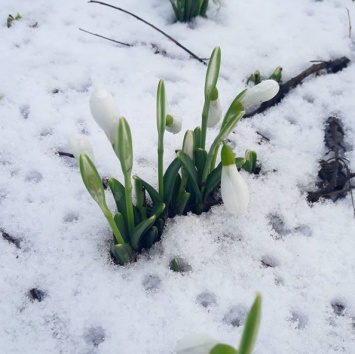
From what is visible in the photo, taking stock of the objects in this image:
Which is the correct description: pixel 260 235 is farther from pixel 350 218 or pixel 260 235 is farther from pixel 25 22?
pixel 25 22

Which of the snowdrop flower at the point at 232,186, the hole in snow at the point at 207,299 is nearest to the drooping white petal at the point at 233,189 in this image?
the snowdrop flower at the point at 232,186

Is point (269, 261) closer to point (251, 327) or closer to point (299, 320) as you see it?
point (299, 320)

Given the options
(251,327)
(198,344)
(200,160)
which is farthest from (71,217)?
(251,327)

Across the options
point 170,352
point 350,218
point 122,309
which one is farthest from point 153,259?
point 350,218

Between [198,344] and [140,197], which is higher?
[198,344]

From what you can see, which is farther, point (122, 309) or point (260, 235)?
point (260, 235)

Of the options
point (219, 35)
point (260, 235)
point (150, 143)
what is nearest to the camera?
point (260, 235)

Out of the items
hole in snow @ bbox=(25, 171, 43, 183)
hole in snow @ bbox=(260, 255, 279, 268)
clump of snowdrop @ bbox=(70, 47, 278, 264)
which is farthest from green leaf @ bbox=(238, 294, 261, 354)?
hole in snow @ bbox=(25, 171, 43, 183)
